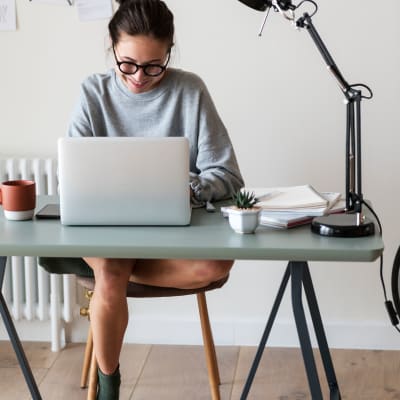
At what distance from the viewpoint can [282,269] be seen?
2783 mm

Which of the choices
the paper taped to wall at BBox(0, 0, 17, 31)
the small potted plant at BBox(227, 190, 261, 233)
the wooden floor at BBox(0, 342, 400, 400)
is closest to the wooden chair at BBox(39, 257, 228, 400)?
the wooden floor at BBox(0, 342, 400, 400)

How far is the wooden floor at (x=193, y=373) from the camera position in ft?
8.09

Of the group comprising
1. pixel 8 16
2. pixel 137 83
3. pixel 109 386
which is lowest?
pixel 109 386

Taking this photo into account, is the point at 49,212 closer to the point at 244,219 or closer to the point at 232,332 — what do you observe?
the point at 244,219

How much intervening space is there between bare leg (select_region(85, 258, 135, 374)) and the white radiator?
0.86 m

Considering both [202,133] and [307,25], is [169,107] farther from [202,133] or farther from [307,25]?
[307,25]

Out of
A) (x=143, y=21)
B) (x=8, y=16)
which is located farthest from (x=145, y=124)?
(x=8, y=16)

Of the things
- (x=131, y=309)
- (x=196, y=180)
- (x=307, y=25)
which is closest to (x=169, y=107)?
(x=196, y=180)

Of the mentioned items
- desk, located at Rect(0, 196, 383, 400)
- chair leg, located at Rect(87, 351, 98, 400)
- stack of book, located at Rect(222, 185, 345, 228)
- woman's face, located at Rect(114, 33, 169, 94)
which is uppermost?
woman's face, located at Rect(114, 33, 169, 94)

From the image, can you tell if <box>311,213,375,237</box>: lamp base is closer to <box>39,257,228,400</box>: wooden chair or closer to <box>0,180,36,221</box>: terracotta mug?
<box>39,257,228,400</box>: wooden chair

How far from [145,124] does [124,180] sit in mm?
527

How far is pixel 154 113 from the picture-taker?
2182 millimetres

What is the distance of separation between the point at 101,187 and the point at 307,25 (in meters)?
0.57

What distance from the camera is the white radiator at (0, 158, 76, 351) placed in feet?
8.88
